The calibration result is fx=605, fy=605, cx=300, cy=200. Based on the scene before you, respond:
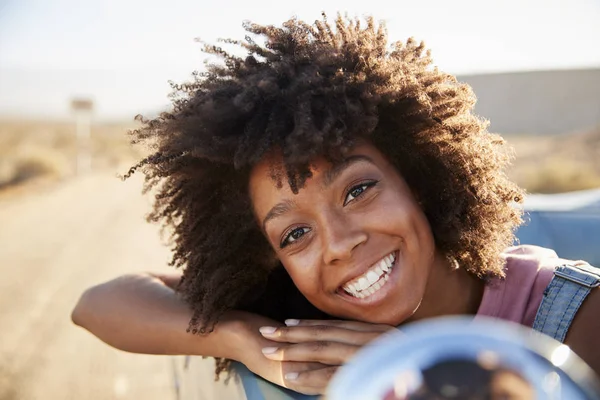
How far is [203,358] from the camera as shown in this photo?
230cm

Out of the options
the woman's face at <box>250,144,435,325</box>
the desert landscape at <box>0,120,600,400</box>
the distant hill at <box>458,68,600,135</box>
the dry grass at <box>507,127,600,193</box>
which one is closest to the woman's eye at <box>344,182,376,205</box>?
the woman's face at <box>250,144,435,325</box>

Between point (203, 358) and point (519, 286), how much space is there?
118 cm

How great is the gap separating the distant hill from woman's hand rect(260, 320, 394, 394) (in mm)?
42905

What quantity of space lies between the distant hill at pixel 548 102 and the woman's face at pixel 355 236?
140 feet

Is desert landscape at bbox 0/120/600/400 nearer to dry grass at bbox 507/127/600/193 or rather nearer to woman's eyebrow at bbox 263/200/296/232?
dry grass at bbox 507/127/600/193

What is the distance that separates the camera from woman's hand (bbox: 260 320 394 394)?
67.6 inches

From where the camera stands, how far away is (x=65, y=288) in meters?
6.18

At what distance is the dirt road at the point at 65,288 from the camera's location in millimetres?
4273

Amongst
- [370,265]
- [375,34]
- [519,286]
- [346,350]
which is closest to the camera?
Result: [346,350]

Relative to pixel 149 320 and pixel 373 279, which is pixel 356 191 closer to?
pixel 373 279

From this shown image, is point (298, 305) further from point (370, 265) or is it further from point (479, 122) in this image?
point (479, 122)

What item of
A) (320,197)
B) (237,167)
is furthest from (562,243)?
(237,167)

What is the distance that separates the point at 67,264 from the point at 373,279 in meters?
5.95

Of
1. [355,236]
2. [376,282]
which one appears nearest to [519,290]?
[376,282]
